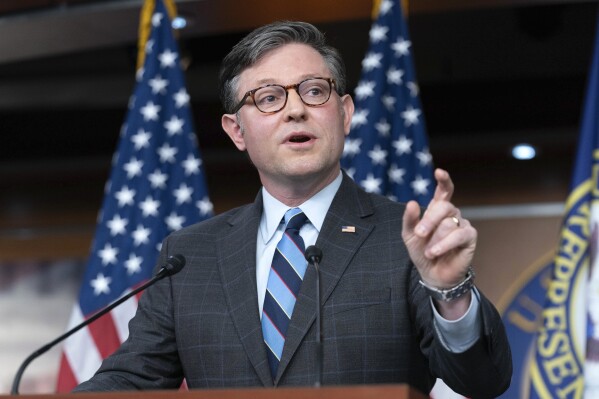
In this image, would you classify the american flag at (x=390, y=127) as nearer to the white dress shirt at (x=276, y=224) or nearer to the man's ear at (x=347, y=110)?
the man's ear at (x=347, y=110)

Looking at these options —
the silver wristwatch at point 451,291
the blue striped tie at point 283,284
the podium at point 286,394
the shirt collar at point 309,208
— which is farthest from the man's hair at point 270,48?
the podium at point 286,394

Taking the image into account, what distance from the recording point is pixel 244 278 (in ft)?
7.46

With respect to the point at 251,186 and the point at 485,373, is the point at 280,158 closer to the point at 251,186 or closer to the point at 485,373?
the point at 485,373

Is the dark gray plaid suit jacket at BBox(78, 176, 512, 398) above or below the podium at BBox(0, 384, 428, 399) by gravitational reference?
above

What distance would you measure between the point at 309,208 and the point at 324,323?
345 mm

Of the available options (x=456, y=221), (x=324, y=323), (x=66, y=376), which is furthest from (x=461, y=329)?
(x=66, y=376)

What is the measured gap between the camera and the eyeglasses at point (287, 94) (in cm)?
236

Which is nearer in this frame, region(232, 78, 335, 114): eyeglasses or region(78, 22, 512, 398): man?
region(78, 22, 512, 398): man

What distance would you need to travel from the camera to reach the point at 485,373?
188 centimetres

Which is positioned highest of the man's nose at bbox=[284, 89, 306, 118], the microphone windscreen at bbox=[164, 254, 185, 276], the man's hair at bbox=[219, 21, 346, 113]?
the man's hair at bbox=[219, 21, 346, 113]

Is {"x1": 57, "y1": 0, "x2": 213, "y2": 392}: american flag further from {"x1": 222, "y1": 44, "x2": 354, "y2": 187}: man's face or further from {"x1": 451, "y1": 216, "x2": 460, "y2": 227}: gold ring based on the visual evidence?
{"x1": 451, "y1": 216, "x2": 460, "y2": 227}: gold ring

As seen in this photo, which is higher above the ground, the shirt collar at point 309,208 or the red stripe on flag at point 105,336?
the shirt collar at point 309,208

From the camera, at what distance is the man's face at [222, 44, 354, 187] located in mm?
2307

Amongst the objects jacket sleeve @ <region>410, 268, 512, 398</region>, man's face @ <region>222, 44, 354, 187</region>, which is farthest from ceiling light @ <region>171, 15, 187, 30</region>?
jacket sleeve @ <region>410, 268, 512, 398</region>
